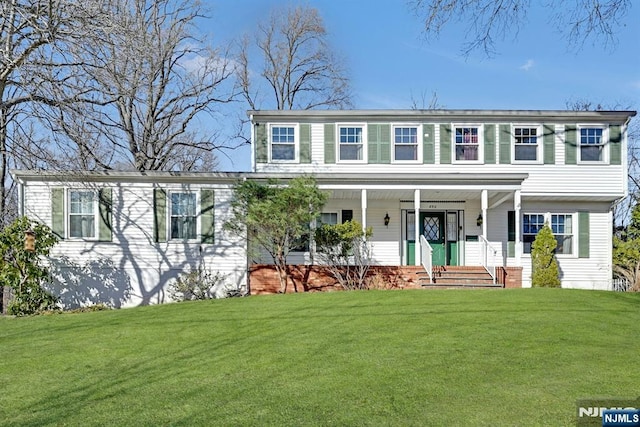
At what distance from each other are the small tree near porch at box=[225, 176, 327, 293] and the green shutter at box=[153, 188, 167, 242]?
7.30 ft

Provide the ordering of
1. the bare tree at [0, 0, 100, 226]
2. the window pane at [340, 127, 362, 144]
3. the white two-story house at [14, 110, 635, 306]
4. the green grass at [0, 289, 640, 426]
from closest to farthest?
the green grass at [0, 289, 640, 426], the bare tree at [0, 0, 100, 226], the white two-story house at [14, 110, 635, 306], the window pane at [340, 127, 362, 144]

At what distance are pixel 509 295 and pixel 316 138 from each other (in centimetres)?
804

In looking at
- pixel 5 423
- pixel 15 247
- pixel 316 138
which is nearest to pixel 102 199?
pixel 15 247

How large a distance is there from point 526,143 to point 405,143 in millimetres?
3994

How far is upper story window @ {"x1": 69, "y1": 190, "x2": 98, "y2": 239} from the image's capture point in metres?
14.1

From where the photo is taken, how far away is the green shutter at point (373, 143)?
15.6 meters

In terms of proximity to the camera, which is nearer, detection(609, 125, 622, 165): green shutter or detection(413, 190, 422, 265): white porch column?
detection(413, 190, 422, 265): white porch column

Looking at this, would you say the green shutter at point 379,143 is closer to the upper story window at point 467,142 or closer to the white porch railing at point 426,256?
the upper story window at point 467,142

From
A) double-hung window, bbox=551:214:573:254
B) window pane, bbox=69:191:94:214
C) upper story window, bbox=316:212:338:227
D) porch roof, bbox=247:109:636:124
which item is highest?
porch roof, bbox=247:109:636:124

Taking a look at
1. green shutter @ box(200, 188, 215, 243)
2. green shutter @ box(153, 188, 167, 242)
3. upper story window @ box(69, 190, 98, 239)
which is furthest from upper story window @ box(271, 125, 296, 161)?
upper story window @ box(69, 190, 98, 239)

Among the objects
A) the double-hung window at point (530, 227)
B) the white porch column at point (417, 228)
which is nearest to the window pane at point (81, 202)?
the white porch column at point (417, 228)

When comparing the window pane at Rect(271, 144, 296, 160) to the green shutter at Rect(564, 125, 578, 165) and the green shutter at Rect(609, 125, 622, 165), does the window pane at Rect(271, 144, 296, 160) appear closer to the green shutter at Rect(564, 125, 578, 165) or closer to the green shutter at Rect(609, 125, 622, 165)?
the green shutter at Rect(564, 125, 578, 165)

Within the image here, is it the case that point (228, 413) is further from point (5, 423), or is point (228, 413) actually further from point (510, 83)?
point (510, 83)

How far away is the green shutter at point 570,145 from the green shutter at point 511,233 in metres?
2.44
